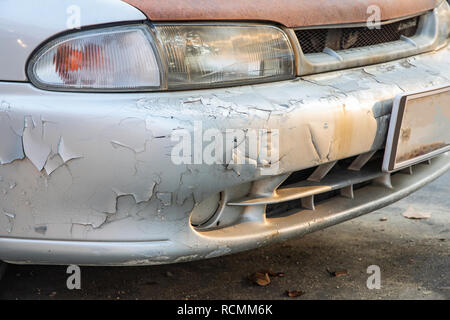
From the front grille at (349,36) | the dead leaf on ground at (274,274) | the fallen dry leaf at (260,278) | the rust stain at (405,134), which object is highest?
the front grille at (349,36)

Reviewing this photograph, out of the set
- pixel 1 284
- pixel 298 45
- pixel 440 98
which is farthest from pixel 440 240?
pixel 1 284

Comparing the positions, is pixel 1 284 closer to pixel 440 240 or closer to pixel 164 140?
pixel 164 140

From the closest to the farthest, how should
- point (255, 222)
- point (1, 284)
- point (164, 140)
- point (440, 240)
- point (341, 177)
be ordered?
point (164, 140) < point (255, 222) < point (341, 177) < point (1, 284) < point (440, 240)

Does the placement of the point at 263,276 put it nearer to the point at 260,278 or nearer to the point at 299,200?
the point at 260,278

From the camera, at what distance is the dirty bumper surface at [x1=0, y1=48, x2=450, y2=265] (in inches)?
71.7

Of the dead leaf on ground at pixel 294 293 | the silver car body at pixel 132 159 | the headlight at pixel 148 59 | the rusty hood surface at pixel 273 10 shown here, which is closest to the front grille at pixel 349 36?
the rusty hood surface at pixel 273 10

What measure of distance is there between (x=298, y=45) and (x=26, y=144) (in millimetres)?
918

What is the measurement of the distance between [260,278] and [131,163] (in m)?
0.95

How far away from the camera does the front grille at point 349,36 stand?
7.43 feet

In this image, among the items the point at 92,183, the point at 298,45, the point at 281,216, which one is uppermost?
the point at 298,45

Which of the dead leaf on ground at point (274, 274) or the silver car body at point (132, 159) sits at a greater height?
the silver car body at point (132, 159)

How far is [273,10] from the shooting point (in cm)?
209

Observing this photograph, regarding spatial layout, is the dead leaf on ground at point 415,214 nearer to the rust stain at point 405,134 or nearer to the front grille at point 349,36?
the front grille at point 349,36

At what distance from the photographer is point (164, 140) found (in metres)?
1.82
